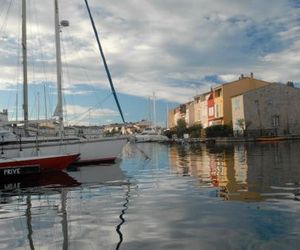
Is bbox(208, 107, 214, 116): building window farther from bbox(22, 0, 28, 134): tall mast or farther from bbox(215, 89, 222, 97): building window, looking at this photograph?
bbox(22, 0, 28, 134): tall mast

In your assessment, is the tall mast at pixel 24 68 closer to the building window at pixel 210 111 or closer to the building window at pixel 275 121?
the building window at pixel 275 121

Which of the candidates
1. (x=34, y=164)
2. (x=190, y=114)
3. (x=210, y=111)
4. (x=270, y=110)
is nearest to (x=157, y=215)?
(x=34, y=164)

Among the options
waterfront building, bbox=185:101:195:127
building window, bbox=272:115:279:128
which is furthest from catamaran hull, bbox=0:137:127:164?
waterfront building, bbox=185:101:195:127

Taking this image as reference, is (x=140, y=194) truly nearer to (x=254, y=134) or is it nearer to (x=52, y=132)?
(x=52, y=132)

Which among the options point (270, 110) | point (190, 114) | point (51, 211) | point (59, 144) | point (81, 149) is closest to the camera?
point (51, 211)

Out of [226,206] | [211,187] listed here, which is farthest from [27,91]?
[226,206]

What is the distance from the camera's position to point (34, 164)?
25.4 metres

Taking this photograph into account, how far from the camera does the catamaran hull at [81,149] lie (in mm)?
30828

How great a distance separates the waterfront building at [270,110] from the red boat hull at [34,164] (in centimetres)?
6319

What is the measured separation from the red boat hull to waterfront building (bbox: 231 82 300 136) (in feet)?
207

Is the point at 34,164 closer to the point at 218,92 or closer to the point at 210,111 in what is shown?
the point at 218,92

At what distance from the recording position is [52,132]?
35.0 meters

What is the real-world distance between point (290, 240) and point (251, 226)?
1.39 m

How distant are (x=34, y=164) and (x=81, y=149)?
8912 millimetres
